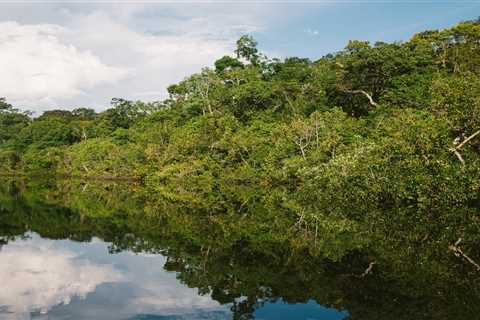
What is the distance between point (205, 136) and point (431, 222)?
2713 centimetres

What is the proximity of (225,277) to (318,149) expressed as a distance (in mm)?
21106

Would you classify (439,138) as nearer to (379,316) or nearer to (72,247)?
(379,316)

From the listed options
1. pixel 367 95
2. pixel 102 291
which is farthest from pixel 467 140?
pixel 367 95

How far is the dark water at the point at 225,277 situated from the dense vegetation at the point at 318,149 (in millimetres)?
387

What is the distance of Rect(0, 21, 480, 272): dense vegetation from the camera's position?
1483 cm

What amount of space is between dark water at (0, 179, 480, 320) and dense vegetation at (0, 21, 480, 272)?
0.39 metres

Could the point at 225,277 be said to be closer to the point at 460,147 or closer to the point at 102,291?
the point at 102,291

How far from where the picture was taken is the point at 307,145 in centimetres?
3078

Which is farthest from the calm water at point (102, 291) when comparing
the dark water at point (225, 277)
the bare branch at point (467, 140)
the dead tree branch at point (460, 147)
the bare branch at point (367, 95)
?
the bare branch at point (367, 95)

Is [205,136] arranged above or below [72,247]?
above

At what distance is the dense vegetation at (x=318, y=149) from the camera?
48.6ft

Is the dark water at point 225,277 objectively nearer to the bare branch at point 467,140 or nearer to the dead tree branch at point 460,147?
the dead tree branch at point 460,147

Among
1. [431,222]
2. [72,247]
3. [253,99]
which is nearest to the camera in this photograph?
[72,247]

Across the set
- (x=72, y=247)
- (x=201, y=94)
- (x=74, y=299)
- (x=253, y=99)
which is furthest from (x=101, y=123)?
(x=74, y=299)
